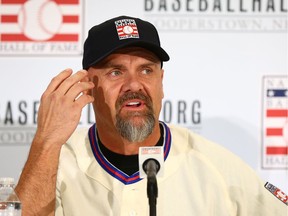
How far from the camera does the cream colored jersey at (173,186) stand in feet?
5.87

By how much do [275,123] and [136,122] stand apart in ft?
2.71

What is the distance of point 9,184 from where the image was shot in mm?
1514

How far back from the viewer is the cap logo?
5.86 feet

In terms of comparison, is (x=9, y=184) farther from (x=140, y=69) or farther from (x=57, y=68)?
(x=57, y=68)

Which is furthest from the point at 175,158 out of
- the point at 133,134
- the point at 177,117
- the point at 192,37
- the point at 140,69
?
the point at 192,37

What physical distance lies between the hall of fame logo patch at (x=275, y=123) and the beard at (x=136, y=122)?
0.76 meters

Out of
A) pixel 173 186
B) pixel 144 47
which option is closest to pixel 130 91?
pixel 144 47

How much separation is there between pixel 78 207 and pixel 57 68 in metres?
0.79

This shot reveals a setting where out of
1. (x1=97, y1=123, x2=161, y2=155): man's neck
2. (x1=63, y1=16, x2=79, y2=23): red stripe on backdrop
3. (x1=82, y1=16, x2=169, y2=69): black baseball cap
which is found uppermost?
(x1=63, y1=16, x2=79, y2=23): red stripe on backdrop

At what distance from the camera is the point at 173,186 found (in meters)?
1.82

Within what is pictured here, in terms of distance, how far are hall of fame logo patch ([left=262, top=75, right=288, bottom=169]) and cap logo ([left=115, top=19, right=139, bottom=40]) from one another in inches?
30.0

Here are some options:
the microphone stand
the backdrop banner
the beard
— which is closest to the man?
the beard

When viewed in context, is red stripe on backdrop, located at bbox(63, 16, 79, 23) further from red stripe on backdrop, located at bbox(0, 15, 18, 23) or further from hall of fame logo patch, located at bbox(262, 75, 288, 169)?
hall of fame logo patch, located at bbox(262, 75, 288, 169)

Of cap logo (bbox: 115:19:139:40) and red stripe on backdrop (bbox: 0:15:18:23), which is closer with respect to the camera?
cap logo (bbox: 115:19:139:40)
